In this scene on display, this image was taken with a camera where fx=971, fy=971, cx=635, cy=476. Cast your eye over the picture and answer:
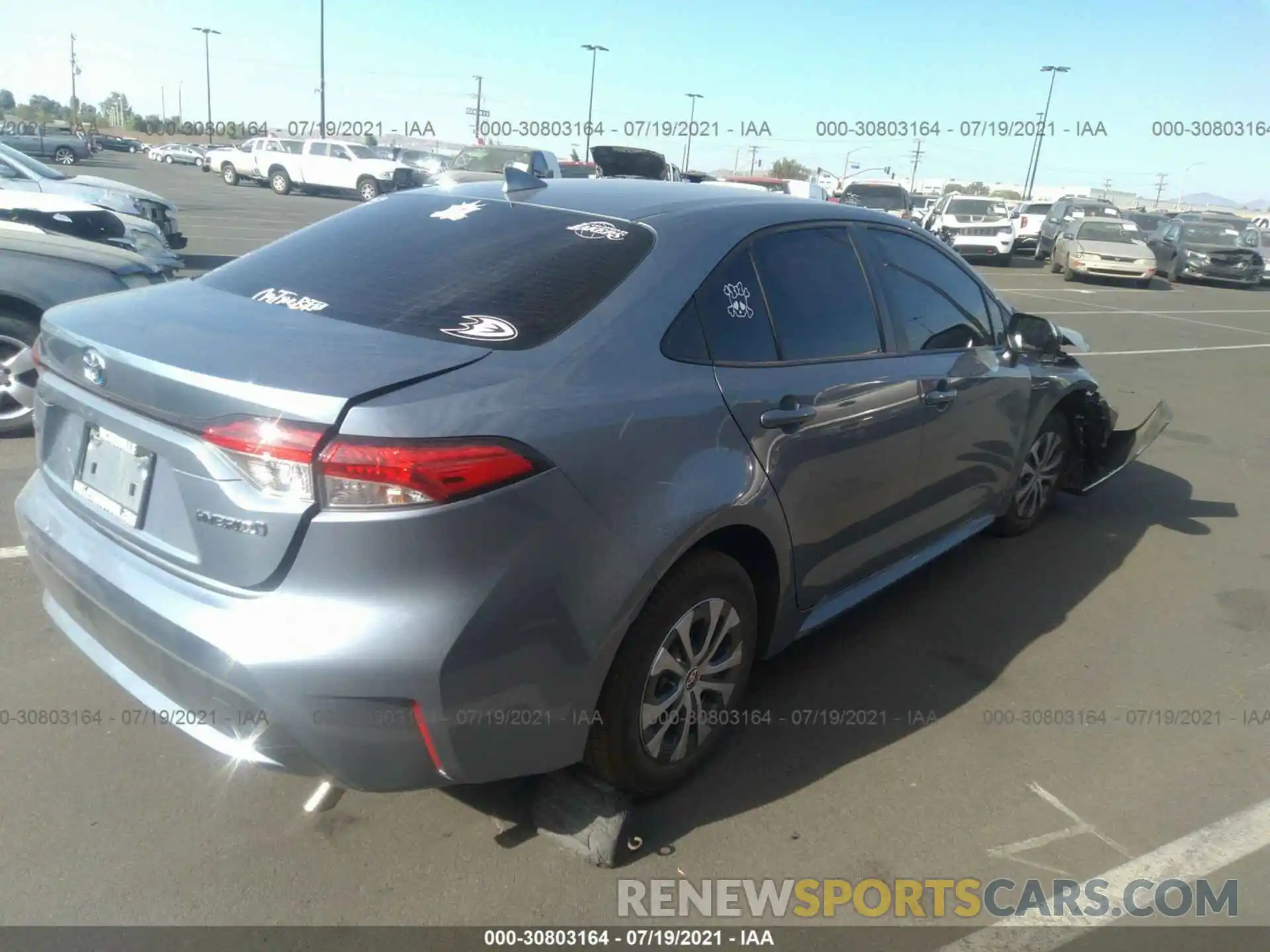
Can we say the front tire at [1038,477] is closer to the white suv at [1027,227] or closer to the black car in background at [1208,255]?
the black car in background at [1208,255]

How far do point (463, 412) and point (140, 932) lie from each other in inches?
60.1

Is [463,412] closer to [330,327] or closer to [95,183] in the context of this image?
[330,327]

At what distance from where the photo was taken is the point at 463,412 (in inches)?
87.0

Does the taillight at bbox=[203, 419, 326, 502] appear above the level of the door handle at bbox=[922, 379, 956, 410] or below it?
above

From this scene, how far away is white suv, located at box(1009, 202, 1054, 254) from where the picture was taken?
28.2 meters

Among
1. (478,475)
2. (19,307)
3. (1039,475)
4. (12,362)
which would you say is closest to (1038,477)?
(1039,475)

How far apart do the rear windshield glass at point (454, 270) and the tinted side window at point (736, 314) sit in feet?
0.82

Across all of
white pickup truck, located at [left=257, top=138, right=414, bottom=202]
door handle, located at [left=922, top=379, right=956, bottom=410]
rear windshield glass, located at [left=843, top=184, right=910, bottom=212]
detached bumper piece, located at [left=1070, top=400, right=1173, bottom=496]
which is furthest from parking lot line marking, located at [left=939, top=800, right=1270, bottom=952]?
white pickup truck, located at [left=257, top=138, right=414, bottom=202]

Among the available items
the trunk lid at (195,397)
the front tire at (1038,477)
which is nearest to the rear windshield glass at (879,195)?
the front tire at (1038,477)

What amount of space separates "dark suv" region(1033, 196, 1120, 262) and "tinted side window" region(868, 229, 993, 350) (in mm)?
23778

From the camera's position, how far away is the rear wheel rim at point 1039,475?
514 centimetres

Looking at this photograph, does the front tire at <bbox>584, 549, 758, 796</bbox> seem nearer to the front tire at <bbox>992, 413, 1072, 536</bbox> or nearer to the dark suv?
the front tire at <bbox>992, 413, 1072, 536</bbox>

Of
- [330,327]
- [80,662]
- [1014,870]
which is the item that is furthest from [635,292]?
[80,662]

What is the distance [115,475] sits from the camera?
2.52m
